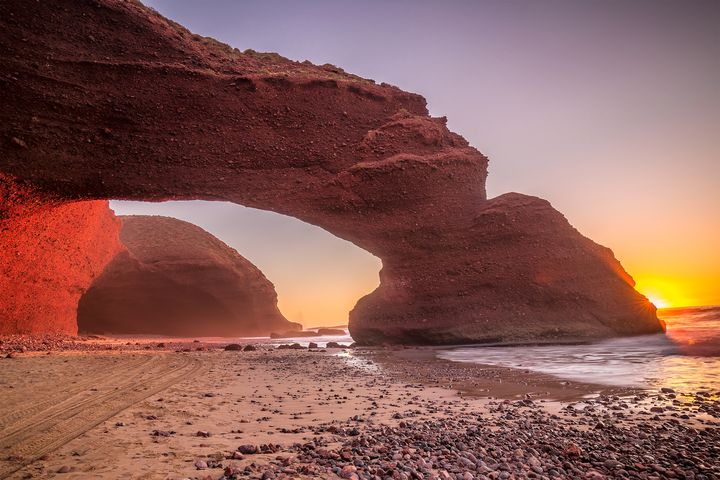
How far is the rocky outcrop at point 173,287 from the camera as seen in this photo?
112 ft

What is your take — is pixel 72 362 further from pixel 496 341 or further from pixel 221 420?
pixel 496 341

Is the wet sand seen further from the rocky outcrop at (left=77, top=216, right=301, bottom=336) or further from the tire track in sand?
the rocky outcrop at (left=77, top=216, right=301, bottom=336)

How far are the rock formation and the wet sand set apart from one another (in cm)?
1154

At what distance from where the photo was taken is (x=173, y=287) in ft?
117

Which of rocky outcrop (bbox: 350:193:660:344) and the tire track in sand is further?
rocky outcrop (bbox: 350:193:660:344)

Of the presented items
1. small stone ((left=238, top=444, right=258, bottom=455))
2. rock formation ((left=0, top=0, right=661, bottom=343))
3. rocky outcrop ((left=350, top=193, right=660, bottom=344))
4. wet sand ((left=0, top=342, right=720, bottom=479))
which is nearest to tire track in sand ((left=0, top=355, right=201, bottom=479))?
wet sand ((left=0, top=342, right=720, bottom=479))

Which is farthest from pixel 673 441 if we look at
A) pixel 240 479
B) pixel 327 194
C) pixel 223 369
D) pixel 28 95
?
pixel 28 95

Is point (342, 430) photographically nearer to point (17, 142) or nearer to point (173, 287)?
point (17, 142)

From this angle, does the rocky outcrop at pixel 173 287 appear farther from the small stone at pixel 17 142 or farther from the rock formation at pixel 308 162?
the rock formation at pixel 308 162

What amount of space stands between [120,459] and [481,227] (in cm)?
1940

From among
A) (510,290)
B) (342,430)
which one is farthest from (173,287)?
(342,430)

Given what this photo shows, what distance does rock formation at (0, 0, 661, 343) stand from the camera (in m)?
15.8

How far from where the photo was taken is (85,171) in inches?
640

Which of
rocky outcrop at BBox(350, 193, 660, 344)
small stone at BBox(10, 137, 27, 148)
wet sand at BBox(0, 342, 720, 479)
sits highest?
small stone at BBox(10, 137, 27, 148)
